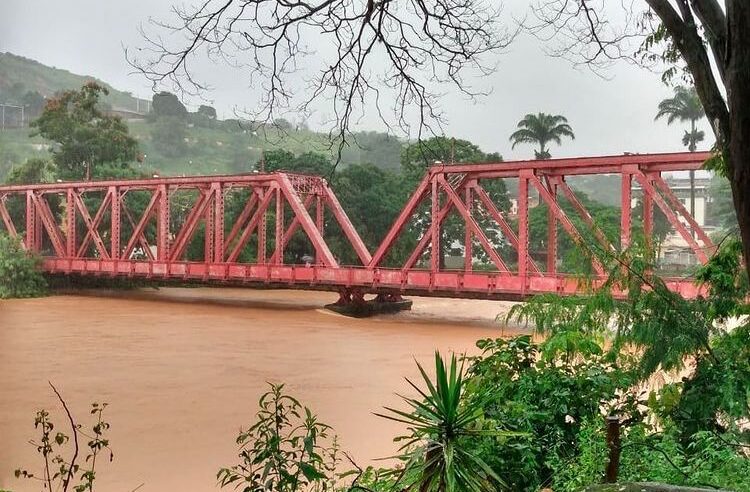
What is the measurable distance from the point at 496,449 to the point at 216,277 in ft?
31.3

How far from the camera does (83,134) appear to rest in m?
8.26

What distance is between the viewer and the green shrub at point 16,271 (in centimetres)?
687

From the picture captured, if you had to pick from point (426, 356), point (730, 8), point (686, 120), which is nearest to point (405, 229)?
point (426, 356)

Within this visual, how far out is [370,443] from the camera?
418cm

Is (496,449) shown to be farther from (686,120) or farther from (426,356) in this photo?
(426,356)

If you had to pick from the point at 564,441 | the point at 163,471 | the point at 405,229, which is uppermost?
the point at 405,229

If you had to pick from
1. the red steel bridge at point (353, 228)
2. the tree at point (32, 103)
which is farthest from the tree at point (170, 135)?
the red steel bridge at point (353, 228)

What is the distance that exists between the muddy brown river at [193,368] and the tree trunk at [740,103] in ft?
9.50

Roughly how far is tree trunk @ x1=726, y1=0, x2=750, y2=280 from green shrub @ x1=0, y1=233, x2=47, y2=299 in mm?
6580

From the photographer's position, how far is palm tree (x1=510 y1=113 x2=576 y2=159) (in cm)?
627

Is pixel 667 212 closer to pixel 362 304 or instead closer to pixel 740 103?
pixel 740 103

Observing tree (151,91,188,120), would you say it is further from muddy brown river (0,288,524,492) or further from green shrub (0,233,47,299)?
green shrub (0,233,47,299)

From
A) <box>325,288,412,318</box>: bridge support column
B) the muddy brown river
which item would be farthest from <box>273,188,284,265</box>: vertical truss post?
<box>325,288,412,318</box>: bridge support column

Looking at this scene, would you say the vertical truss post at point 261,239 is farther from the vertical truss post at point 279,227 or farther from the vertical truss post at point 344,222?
the vertical truss post at point 344,222
